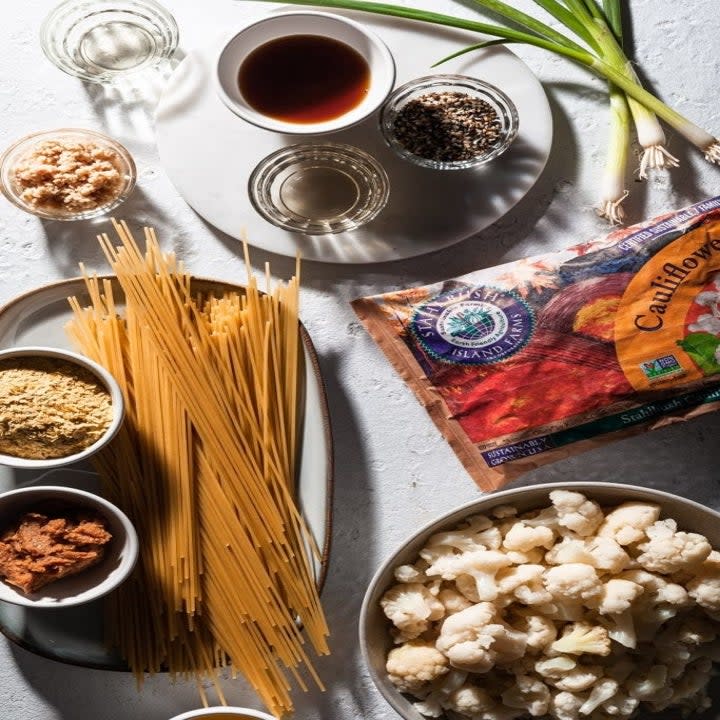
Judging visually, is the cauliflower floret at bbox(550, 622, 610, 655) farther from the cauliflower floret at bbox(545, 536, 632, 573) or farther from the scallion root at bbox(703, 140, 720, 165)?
the scallion root at bbox(703, 140, 720, 165)

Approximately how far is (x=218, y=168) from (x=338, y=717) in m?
0.80

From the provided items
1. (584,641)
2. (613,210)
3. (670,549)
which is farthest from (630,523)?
(613,210)

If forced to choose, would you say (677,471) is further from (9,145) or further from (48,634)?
(9,145)

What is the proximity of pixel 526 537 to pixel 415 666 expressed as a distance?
0.22 metres

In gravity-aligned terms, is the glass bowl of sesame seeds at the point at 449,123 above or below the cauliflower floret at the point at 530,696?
above

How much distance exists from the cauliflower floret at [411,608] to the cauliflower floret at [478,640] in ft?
0.09

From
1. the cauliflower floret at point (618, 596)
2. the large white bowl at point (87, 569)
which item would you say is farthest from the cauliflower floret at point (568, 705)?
the large white bowl at point (87, 569)

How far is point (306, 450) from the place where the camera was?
1489 millimetres

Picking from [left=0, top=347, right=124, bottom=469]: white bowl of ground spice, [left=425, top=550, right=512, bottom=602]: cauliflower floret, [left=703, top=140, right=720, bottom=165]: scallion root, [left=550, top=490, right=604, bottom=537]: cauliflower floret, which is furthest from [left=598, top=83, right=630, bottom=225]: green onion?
[left=0, top=347, right=124, bottom=469]: white bowl of ground spice

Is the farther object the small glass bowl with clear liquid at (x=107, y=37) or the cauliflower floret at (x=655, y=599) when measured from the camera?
the small glass bowl with clear liquid at (x=107, y=37)

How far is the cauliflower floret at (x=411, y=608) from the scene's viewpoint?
4.62 ft

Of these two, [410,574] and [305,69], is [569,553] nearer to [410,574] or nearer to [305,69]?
[410,574]

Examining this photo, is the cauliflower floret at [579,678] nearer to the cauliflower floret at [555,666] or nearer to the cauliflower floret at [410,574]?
the cauliflower floret at [555,666]

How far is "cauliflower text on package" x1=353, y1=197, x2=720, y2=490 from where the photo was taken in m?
1.51
